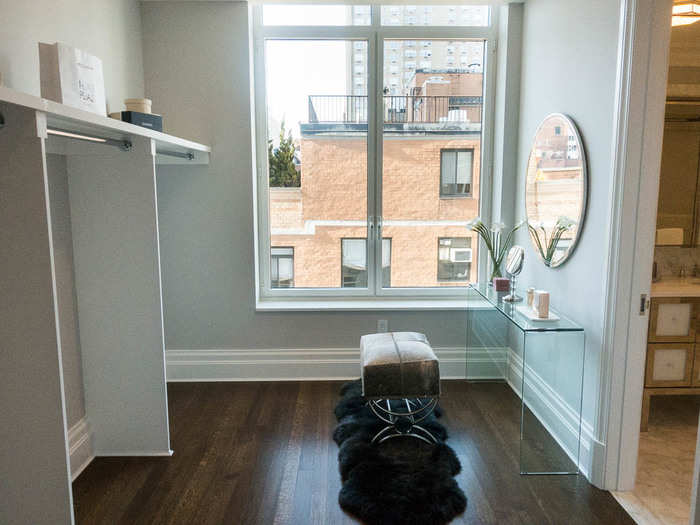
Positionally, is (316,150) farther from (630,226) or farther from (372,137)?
(630,226)

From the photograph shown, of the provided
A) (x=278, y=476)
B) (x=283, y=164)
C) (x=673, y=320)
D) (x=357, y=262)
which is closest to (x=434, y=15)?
(x=283, y=164)

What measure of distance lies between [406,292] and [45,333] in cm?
269

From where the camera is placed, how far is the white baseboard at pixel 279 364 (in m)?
3.70

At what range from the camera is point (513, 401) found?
10.9 ft

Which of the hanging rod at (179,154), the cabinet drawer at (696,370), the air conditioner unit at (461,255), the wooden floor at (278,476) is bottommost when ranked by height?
the wooden floor at (278,476)

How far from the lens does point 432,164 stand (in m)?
3.76

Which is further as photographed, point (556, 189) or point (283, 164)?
point (283, 164)

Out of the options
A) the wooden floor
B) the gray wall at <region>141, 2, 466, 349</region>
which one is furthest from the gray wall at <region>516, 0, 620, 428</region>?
the gray wall at <region>141, 2, 466, 349</region>

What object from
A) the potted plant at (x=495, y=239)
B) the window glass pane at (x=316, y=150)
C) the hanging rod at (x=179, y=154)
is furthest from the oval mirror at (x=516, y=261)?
the hanging rod at (x=179, y=154)

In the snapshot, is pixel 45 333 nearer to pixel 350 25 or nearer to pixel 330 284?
pixel 330 284

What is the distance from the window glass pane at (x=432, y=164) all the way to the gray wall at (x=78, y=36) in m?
1.75

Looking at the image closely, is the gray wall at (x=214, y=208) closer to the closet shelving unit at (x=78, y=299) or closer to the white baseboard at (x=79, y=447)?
the closet shelving unit at (x=78, y=299)

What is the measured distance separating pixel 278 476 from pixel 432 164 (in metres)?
2.44

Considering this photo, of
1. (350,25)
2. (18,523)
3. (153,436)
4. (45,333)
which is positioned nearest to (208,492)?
(153,436)
